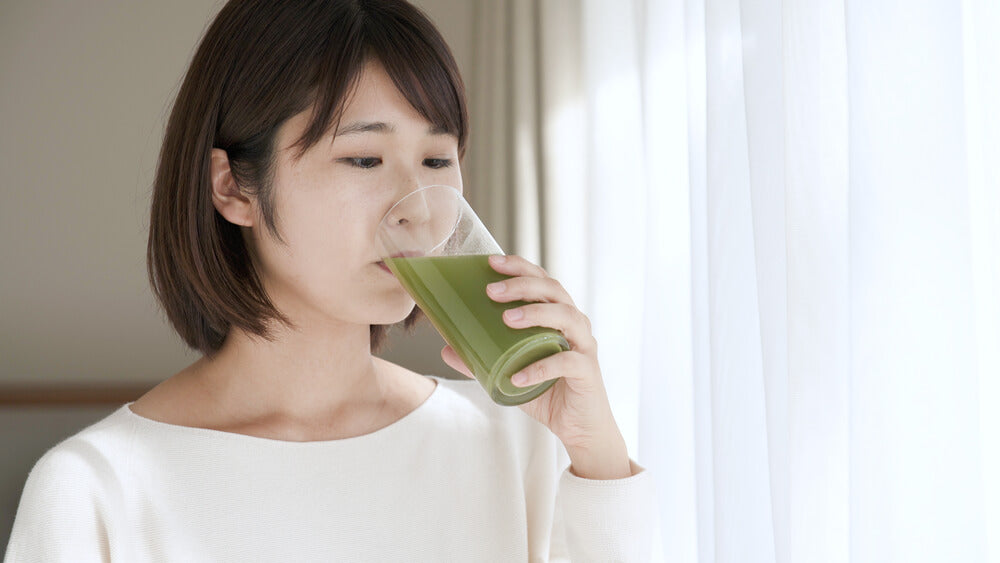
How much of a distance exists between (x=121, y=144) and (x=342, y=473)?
2263mm

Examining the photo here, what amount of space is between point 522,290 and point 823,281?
0.34 metres

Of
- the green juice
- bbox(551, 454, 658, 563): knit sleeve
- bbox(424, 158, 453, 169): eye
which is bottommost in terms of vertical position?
bbox(551, 454, 658, 563): knit sleeve

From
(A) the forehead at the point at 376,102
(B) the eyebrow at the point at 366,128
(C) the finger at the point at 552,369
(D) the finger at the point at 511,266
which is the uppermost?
(A) the forehead at the point at 376,102

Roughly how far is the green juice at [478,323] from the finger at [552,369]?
11 mm

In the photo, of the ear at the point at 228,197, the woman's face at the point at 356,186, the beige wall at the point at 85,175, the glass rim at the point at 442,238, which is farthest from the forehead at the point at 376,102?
the beige wall at the point at 85,175

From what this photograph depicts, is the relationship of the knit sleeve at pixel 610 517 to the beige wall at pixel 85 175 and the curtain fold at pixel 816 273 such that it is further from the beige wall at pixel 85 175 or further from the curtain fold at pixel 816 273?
the beige wall at pixel 85 175

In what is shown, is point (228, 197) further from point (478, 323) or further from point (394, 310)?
point (478, 323)

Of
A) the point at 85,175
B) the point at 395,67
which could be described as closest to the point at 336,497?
the point at 395,67

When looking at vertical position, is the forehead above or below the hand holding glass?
above

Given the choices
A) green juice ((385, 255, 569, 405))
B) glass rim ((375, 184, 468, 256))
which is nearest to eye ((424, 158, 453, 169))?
glass rim ((375, 184, 468, 256))

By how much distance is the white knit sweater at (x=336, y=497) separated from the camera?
117 centimetres

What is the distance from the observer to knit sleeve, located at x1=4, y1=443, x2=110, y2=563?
1.11 m

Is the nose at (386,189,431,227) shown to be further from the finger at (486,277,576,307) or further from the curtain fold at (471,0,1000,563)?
the curtain fold at (471,0,1000,563)

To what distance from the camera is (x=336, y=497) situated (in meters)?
1.32
